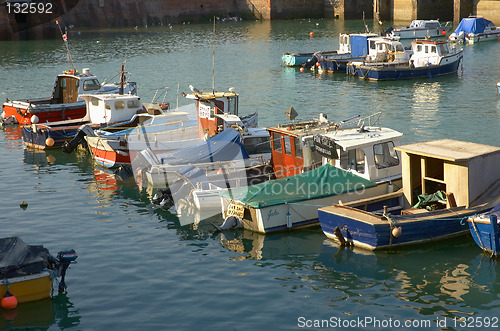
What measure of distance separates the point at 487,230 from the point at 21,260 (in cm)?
1234

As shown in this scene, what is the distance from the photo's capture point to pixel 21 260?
17719mm

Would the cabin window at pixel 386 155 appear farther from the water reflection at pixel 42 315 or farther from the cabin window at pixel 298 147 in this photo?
the water reflection at pixel 42 315

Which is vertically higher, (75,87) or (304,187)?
(75,87)

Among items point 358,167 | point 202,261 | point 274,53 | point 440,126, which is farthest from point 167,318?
point 274,53

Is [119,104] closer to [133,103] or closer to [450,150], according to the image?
[133,103]

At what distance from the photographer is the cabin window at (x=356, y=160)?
23.5 m

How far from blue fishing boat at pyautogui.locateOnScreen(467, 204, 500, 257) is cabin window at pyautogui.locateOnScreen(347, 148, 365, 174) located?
4643 mm

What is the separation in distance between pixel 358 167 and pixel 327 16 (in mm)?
85713

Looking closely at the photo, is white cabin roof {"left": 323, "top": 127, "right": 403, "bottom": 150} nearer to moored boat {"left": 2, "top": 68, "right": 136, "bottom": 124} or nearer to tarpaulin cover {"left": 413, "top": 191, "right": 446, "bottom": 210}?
tarpaulin cover {"left": 413, "top": 191, "right": 446, "bottom": 210}

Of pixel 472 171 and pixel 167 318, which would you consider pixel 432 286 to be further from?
pixel 167 318

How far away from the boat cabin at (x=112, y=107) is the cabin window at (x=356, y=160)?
52.1 ft

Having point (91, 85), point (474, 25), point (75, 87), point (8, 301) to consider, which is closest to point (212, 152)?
point (8, 301)

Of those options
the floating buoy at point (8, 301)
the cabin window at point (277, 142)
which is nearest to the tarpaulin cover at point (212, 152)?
the cabin window at point (277, 142)

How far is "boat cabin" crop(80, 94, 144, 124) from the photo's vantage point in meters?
35.9
